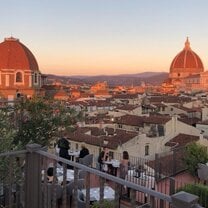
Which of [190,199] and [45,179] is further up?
[190,199]

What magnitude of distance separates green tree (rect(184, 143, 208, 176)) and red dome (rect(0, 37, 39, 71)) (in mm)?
50275

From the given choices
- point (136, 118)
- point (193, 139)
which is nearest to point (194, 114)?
point (136, 118)

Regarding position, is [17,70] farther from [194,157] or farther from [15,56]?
[194,157]

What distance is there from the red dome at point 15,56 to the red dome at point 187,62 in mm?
80014

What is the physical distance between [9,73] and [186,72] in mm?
84871

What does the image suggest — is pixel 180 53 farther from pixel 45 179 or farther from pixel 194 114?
pixel 45 179

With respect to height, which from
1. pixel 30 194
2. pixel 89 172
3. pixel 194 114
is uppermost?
pixel 89 172

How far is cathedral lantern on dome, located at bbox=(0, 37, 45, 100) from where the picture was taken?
6343cm

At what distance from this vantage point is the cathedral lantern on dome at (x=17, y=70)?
2497 inches

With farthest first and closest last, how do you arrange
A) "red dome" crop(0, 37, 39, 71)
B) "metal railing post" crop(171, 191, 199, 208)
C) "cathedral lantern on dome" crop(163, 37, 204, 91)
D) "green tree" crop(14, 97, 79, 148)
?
1. "cathedral lantern on dome" crop(163, 37, 204, 91)
2. "red dome" crop(0, 37, 39, 71)
3. "green tree" crop(14, 97, 79, 148)
4. "metal railing post" crop(171, 191, 199, 208)

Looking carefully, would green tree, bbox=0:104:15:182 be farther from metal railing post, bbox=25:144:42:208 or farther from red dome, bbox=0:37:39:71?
red dome, bbox=0:37:39:71

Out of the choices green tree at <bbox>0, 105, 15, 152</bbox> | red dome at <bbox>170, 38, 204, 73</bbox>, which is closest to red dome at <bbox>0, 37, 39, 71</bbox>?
green tree at <bbox>0, 105, 15, 152</bbox>

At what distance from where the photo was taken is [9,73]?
64000 millimetres

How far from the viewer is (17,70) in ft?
211
